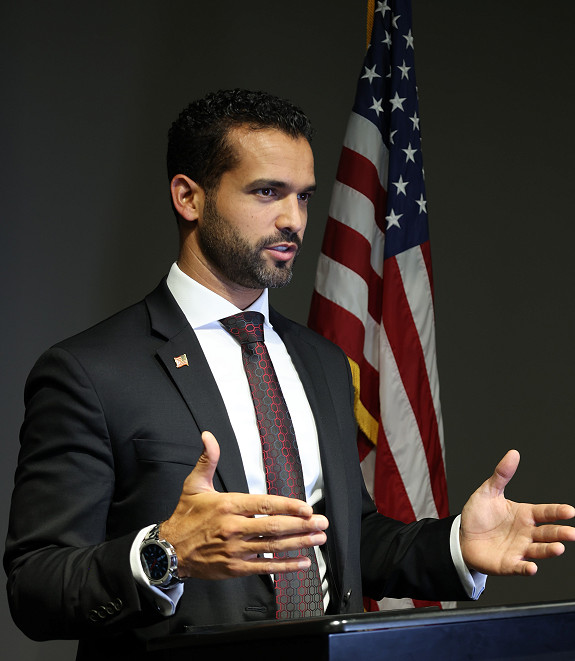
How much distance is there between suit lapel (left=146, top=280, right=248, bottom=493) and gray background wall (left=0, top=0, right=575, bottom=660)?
1300 mm

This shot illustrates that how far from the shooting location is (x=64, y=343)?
1.69 meters

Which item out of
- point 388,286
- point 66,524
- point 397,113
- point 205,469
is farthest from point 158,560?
point 397,113

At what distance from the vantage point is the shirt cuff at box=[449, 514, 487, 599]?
1.69 m

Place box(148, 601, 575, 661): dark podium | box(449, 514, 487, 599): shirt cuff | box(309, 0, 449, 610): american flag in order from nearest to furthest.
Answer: box(148, 601, 575, 661): dark podium, box(449, 514, 487, 599): shirt cuff, box(309, 0, 449, 610): american flag

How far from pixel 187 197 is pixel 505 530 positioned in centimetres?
93

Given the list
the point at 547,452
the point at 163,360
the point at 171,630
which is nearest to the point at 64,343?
the point at 163,360

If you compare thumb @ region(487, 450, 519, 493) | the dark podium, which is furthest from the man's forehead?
the dark podium

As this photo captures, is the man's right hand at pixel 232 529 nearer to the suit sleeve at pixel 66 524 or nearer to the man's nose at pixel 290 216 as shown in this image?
the suit sleeve at pixel 66 524

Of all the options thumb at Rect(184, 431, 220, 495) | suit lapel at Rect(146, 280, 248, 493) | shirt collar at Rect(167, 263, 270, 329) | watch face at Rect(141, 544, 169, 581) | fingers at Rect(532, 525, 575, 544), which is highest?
shirt collar at Rect(167, 263, 270, 329)

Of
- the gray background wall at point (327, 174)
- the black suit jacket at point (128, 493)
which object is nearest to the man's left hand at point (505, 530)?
the black suit jacket at point (128, 493)

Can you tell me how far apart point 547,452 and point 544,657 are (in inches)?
96.6

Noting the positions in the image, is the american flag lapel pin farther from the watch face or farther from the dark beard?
the watch face

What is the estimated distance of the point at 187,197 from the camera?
197 cm

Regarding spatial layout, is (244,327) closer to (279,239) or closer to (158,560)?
(279,239)
